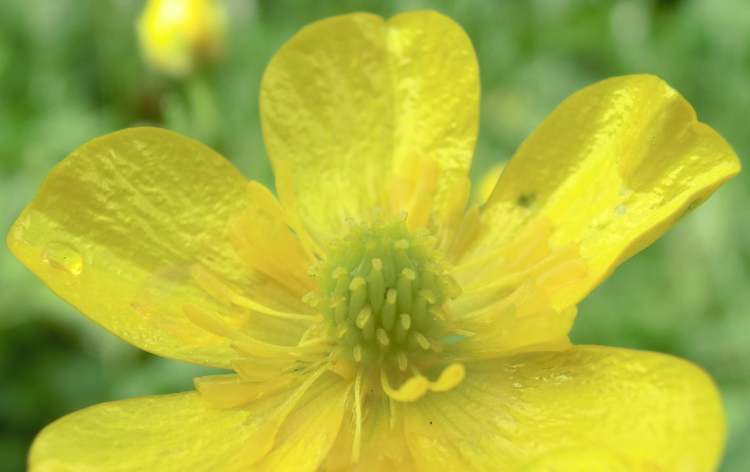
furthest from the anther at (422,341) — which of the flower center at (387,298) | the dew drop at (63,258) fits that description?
the dew drop at (63,258)

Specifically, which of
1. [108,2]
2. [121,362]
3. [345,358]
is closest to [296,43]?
[345,358]

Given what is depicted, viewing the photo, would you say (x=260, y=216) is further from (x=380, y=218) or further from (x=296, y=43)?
(x=296, y=43)

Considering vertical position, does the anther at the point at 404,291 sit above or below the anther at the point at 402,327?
above

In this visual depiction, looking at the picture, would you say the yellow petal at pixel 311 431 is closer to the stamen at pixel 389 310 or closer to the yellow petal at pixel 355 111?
the stamen at pixel 389 310

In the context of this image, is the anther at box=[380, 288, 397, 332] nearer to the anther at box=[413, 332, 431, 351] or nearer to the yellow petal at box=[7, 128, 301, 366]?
the anther at box=[413, 332, 431, 351]

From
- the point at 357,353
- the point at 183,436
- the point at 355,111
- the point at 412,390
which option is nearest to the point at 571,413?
the point at 412,390

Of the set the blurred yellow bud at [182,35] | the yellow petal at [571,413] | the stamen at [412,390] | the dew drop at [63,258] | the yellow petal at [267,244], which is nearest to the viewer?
the yellow petal at [571,413]
